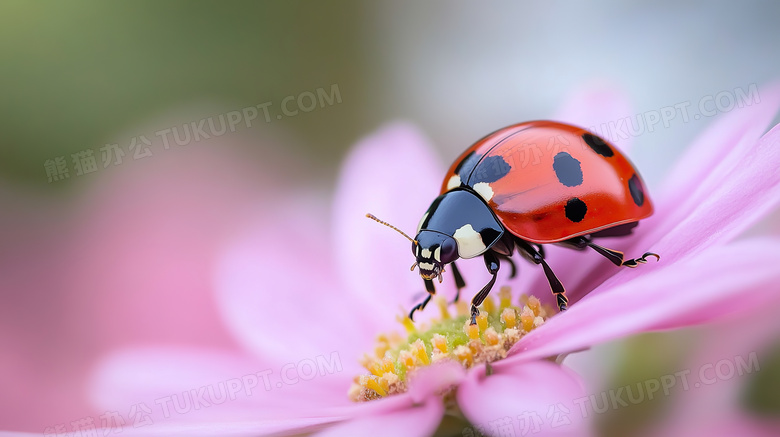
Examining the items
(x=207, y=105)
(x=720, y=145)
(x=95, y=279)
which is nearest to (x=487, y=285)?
(x=720, y=145)

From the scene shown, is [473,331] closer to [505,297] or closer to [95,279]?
[505,297]

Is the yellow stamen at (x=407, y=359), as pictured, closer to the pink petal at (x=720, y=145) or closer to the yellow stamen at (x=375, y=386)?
the yellow stamen at (x=375, y=386)

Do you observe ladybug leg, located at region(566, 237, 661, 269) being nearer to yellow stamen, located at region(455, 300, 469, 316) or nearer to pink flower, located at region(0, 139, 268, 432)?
yellow stamen, located at region(455, 300, 469, 316)

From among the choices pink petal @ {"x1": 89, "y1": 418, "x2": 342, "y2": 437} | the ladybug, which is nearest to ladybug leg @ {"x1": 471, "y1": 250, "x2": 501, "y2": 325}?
the ladybug

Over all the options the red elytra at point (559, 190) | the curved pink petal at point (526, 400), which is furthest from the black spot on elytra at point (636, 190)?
the curved pink petal at point (526, 400)

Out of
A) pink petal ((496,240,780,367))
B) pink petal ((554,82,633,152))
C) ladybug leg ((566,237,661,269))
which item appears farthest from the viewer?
pink petal ((554,82,633,152))

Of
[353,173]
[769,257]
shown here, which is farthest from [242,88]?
[769,257]
